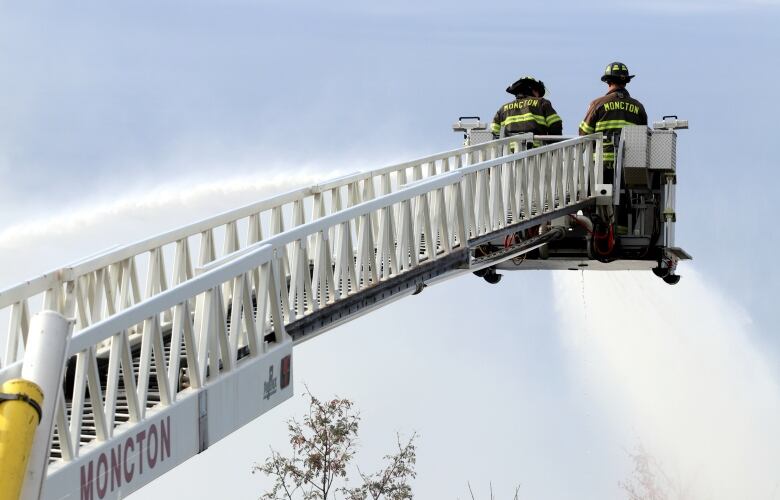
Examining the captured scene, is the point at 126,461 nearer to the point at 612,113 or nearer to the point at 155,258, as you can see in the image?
the point at 155,258

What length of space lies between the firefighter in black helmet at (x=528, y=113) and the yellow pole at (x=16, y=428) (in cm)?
1446

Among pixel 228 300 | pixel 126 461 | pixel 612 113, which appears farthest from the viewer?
pixel 612 113

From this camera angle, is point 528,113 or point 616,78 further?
point 616,78

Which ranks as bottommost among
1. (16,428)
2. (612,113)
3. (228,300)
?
(228,300)

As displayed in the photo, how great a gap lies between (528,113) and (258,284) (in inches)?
362

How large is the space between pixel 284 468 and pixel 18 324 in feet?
44.4

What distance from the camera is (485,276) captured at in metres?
25.3

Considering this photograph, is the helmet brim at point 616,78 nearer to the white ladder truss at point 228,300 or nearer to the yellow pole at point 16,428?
the white ladder truss at point 228,300

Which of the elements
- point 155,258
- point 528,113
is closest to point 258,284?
point 155,258

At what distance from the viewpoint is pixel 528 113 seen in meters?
23.9

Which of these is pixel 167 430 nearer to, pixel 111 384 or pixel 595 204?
pixel 111 384

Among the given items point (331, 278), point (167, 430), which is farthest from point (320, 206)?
point (167, 430)

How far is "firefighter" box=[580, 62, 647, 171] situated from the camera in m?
24.1

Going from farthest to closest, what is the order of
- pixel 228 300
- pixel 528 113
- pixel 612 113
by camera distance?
pixel 612 113
pixel 528 113
pixel 228 300
